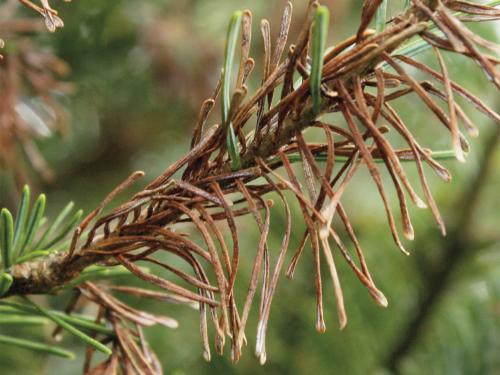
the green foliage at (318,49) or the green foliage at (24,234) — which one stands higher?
the green foliage at (24,234)

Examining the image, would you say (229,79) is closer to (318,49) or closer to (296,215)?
(318,49)

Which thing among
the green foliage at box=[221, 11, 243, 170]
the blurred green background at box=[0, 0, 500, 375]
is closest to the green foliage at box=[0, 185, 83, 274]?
the green foliage at box=[221, 11, 243, 170]

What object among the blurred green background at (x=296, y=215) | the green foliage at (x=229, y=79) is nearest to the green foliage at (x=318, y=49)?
the green foliage at (x=229, y=79)

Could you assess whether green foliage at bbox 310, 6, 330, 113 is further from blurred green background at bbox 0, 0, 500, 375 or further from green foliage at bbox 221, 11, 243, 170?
blurred green background at bbox 0, 0, 500, 375

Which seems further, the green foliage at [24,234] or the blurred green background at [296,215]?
the blurred green background at [296,215]

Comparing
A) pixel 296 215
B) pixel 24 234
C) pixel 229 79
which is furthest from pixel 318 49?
pixel 296 215

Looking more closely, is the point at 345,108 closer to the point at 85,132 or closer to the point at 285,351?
the point at 285,351

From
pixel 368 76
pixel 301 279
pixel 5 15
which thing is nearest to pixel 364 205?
pixel 301 279

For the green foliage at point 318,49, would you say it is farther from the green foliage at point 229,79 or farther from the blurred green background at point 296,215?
the blurred green background at point 296,215
